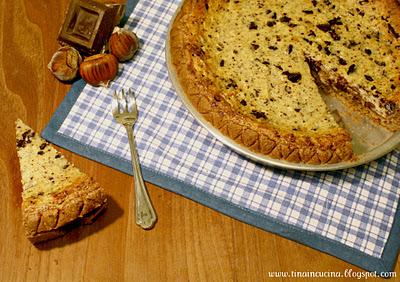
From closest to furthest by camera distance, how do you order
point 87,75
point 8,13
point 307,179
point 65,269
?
point 65,269 < point 307,179 < point 87,75 < point 8,13

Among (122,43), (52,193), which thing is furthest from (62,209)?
(122,43)

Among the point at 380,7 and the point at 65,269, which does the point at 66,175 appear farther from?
the point at 380,7

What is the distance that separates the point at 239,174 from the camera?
2055 millimetres

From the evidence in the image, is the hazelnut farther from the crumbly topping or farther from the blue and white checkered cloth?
the crumbly topping

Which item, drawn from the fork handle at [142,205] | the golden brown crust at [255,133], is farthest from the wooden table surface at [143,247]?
the golden brown crust at [255,133]

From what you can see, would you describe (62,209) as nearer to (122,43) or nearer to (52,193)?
(52,193)

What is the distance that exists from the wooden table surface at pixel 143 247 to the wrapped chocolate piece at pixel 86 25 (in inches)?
19.5

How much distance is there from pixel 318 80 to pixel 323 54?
0.45 ft

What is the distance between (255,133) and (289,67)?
426 millimetres

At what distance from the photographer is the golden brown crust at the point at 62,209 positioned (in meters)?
1.81

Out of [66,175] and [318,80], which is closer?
[66,175]

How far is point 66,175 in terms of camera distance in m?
1.96

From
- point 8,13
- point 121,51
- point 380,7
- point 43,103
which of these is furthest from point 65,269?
point 380,7

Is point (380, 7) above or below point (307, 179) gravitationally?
above
